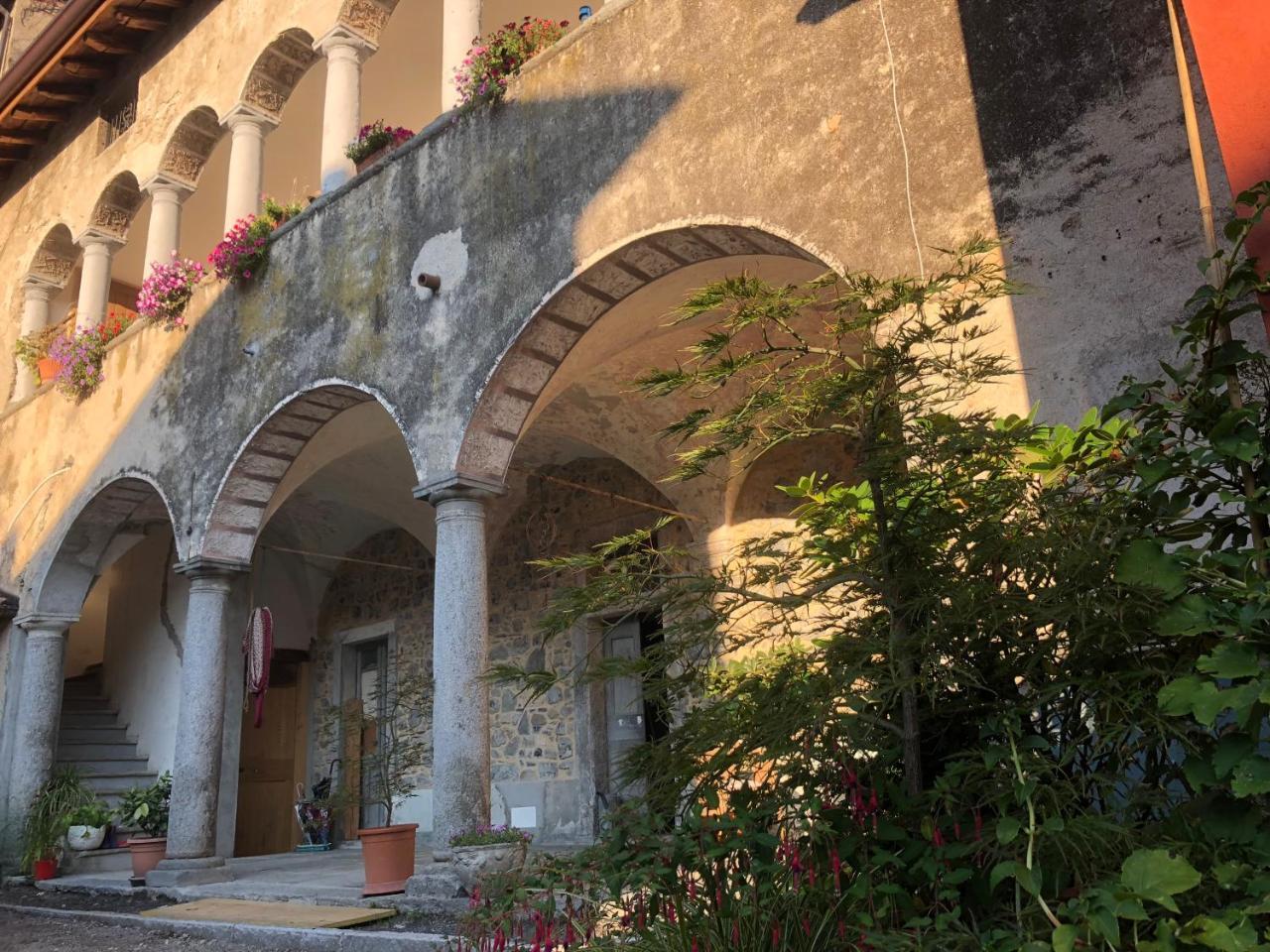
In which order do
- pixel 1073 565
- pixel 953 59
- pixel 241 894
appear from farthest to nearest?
pixel 241 894 < pixel 953 59 < pixel 1073 565

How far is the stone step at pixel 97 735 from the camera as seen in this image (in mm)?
10711

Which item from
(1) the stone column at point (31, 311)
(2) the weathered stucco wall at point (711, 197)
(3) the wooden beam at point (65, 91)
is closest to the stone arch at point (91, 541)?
(2) the weathered stucco wall at point (711, 197)

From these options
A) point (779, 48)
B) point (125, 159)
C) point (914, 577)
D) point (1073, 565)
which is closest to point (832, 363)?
point (914, 577)

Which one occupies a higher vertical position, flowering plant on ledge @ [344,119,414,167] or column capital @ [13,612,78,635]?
flowering plant on ledge @ [344,119,414,167]

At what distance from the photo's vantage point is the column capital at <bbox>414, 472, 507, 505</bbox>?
233 inches

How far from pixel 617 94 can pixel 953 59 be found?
1.94 meters

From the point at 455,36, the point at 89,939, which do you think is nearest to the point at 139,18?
the point at 455,36

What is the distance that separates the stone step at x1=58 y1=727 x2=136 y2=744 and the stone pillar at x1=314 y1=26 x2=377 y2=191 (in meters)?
6.57

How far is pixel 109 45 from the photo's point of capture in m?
10.5

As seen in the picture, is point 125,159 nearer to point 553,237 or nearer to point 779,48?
point 553,237

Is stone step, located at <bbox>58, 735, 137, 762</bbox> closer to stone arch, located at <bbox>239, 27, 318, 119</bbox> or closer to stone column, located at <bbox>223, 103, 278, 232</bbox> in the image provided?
stone column, located at <bbox>223, 103, 278, 232</bbox>

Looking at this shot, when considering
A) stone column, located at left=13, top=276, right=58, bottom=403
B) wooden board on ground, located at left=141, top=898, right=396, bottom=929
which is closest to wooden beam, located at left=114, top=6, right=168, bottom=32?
stone column, located at left=13, top=276, right=58, bottom=403

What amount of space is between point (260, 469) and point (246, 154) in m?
2.83

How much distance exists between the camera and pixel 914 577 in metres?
2.30
